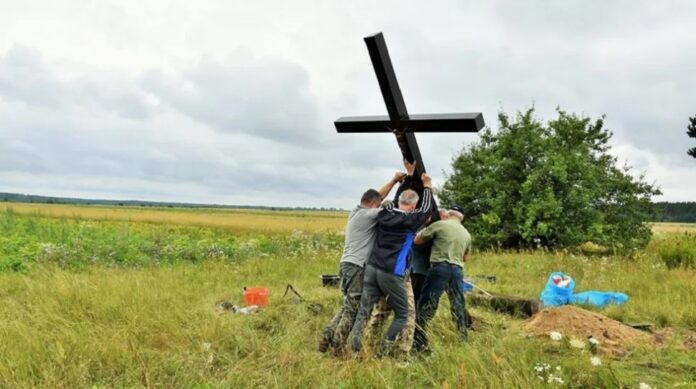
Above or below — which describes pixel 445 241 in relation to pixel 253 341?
above

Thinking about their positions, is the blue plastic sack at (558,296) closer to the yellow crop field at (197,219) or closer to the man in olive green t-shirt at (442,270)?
the man in olive green t-shirt at (442,270)

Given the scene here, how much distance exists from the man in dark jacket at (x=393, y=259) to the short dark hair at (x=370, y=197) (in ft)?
1.20

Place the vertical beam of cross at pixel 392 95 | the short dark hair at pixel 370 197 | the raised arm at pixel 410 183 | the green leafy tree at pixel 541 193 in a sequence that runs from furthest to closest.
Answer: the green leafy tree at pixel 541 193 → the short dark hair at pixel 370 197 → the raised arm at pixel 410 183 → the vertical beam of cross at pixel 392 95

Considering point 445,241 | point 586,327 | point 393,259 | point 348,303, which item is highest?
point 445,241

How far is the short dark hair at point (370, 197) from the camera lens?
587 centimetres

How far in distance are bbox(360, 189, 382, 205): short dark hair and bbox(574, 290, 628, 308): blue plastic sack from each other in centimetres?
445

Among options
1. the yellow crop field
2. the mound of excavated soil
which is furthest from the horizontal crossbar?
the yellow crop field

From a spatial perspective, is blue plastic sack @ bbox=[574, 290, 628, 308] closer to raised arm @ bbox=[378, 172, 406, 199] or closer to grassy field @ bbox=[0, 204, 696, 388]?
grassy field @ bbox=[0, 204, 696, 388]

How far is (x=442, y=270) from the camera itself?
6098mm

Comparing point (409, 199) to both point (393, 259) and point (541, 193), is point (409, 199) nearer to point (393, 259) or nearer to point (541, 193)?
point (393, 259)

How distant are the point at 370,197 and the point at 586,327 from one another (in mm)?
3032

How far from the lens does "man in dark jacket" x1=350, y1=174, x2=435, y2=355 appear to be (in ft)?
17.3

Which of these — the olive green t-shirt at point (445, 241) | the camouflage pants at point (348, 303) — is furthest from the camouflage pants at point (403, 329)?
the olive green t-shirt at point (445, 241)

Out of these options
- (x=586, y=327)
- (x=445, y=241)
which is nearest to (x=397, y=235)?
(x=445, y=241)
